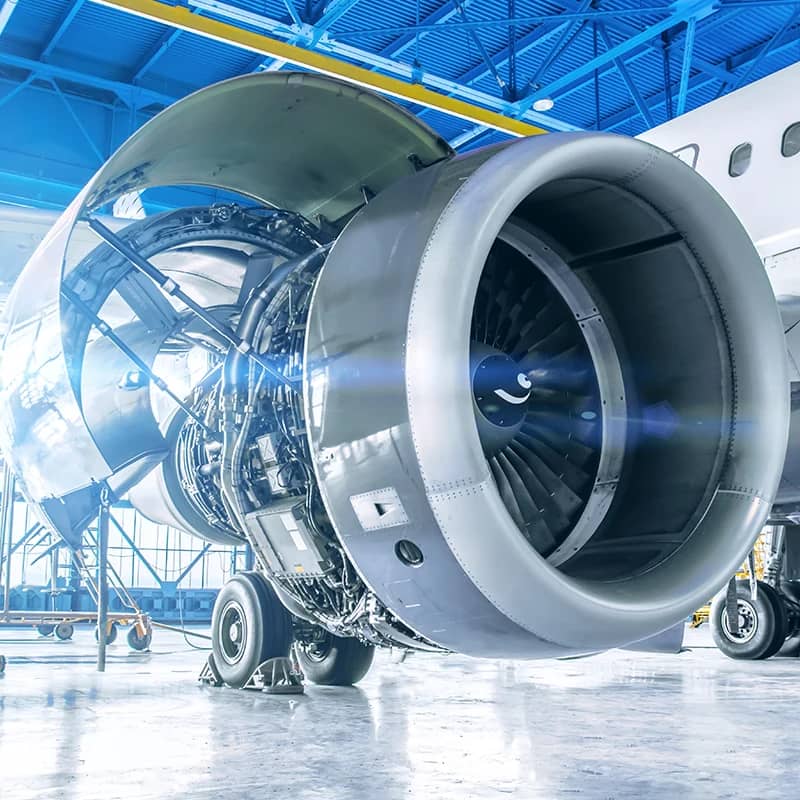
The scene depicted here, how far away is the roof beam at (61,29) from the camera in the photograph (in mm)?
11508

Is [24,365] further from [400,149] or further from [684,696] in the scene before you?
[684,696]

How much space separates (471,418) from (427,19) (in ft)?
34.4

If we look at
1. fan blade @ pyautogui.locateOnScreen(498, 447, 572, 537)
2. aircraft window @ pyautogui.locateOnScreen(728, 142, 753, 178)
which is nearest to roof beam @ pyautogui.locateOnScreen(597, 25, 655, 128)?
aircraft window @ pyautogui.locateOnScreen(728, 142, 753, 178)

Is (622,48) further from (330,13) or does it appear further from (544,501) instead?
(544,501)

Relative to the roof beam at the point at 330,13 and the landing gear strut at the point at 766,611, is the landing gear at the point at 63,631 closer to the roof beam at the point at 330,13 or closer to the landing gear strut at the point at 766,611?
the roof beam at the point at 330,13

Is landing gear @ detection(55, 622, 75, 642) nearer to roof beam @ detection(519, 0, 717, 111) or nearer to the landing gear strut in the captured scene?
the landing gear strut

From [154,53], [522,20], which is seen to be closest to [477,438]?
[522,20]

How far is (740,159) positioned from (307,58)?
636cm

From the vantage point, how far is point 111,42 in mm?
12516

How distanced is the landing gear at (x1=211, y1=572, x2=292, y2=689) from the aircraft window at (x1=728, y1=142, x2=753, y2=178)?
3.49 meters

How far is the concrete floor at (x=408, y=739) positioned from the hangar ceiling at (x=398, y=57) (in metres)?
7.60

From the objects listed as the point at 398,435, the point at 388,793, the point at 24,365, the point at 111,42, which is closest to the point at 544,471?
the point at 398,435

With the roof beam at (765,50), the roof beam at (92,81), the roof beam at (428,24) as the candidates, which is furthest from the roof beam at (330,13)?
the roof beam at (765,50)

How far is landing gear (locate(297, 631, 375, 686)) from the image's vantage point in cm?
538
